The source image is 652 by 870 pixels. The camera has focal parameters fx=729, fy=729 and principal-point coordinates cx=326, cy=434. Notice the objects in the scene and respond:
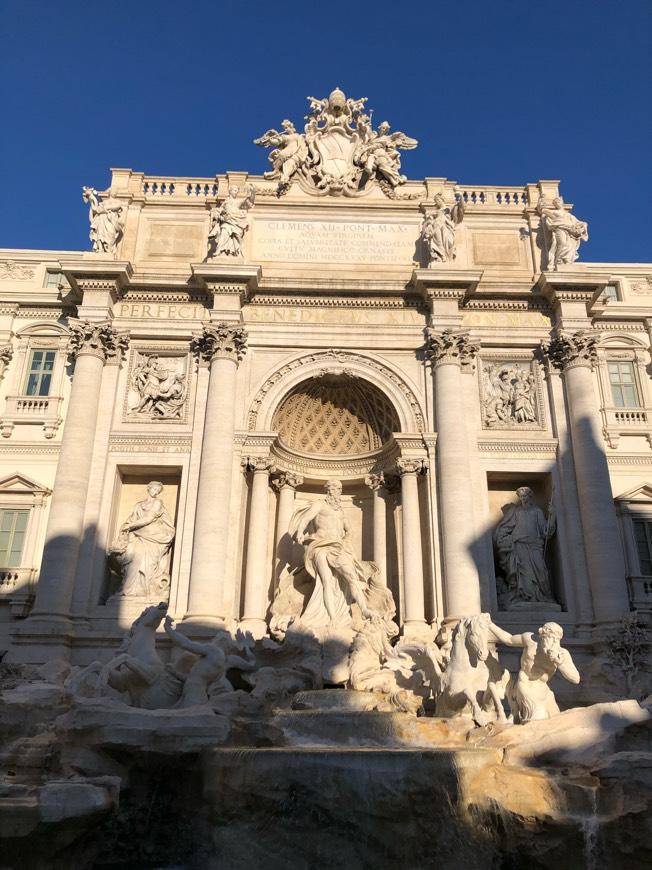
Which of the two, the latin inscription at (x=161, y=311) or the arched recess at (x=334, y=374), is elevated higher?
the latin inscription at (x=161, y=311)

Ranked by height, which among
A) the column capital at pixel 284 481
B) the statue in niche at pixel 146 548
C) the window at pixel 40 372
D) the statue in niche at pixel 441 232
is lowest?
the statue in niche at pixel 146 548

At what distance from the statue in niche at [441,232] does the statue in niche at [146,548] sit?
9539mm

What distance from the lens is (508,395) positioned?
18.9 metres

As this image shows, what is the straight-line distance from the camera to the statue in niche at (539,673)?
37.1 ft

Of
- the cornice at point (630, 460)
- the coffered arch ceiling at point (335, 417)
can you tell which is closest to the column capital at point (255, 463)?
the coffered arch ceiling at point (335, 417)

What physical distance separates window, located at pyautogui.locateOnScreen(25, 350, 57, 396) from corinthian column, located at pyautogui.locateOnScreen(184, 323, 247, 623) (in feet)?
13.5

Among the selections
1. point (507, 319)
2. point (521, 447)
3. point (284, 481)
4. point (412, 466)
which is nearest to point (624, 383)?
point (507, 319)

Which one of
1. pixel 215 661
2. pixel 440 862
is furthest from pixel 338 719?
pixel 440 862

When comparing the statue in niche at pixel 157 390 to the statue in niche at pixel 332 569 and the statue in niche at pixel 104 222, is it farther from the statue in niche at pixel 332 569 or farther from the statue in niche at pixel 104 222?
the statue in niche at pixel 332 569

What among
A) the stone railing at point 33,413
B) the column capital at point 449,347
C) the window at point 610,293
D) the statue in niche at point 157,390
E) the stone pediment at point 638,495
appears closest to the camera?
the stone pediment at point 638,495

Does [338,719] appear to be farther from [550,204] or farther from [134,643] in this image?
[550,204]

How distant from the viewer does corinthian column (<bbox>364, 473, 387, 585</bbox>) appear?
18.3 m

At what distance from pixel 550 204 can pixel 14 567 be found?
675 inches

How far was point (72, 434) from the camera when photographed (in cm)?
1739
